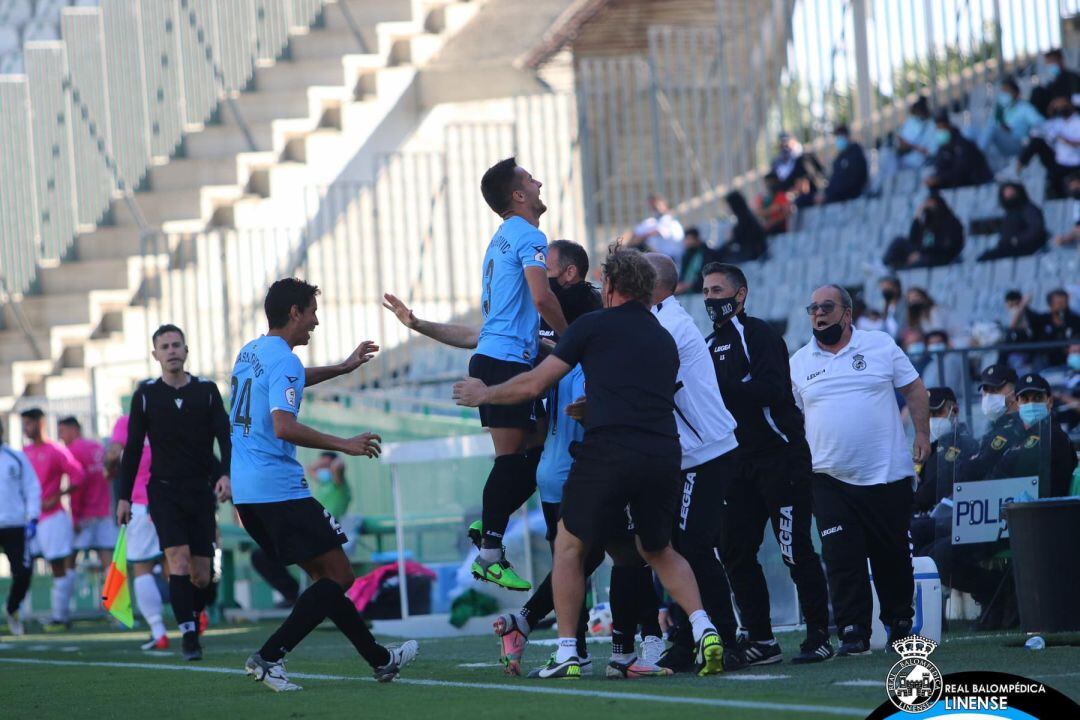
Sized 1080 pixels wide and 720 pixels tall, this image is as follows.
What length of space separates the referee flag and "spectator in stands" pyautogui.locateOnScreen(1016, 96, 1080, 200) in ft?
31.6

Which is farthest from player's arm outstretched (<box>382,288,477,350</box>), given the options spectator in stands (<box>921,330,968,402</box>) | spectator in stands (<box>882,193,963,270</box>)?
spectator in stands (<box>882,193,963,270</box>)

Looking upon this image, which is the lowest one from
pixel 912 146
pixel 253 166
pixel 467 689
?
pixel 467 689

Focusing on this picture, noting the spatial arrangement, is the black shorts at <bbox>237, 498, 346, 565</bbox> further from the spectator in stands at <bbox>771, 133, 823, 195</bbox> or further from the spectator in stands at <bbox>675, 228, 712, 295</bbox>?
the spectator in stands at <bbox>771, 133, 823, 195</bbox>

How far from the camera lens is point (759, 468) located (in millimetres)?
9477

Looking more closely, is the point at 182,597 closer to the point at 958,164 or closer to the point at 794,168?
the point at 958,164

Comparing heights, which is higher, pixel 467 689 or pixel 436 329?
pixel 436 329

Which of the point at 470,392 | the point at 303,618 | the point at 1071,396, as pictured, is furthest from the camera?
the point at 1071,396

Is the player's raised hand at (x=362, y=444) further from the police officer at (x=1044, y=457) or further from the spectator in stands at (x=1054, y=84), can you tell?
the spectator in stands at (x=1054, y=84)

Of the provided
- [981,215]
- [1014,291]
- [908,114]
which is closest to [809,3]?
[908,114]

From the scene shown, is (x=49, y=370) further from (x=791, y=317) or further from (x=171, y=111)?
(x=791, y=317)

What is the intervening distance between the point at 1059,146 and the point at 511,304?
35.0 feet

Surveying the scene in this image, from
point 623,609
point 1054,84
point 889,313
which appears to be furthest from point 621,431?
point 1054,84

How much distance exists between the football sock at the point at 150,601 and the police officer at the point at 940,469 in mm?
5395

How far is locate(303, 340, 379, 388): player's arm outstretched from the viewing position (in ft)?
30.6
